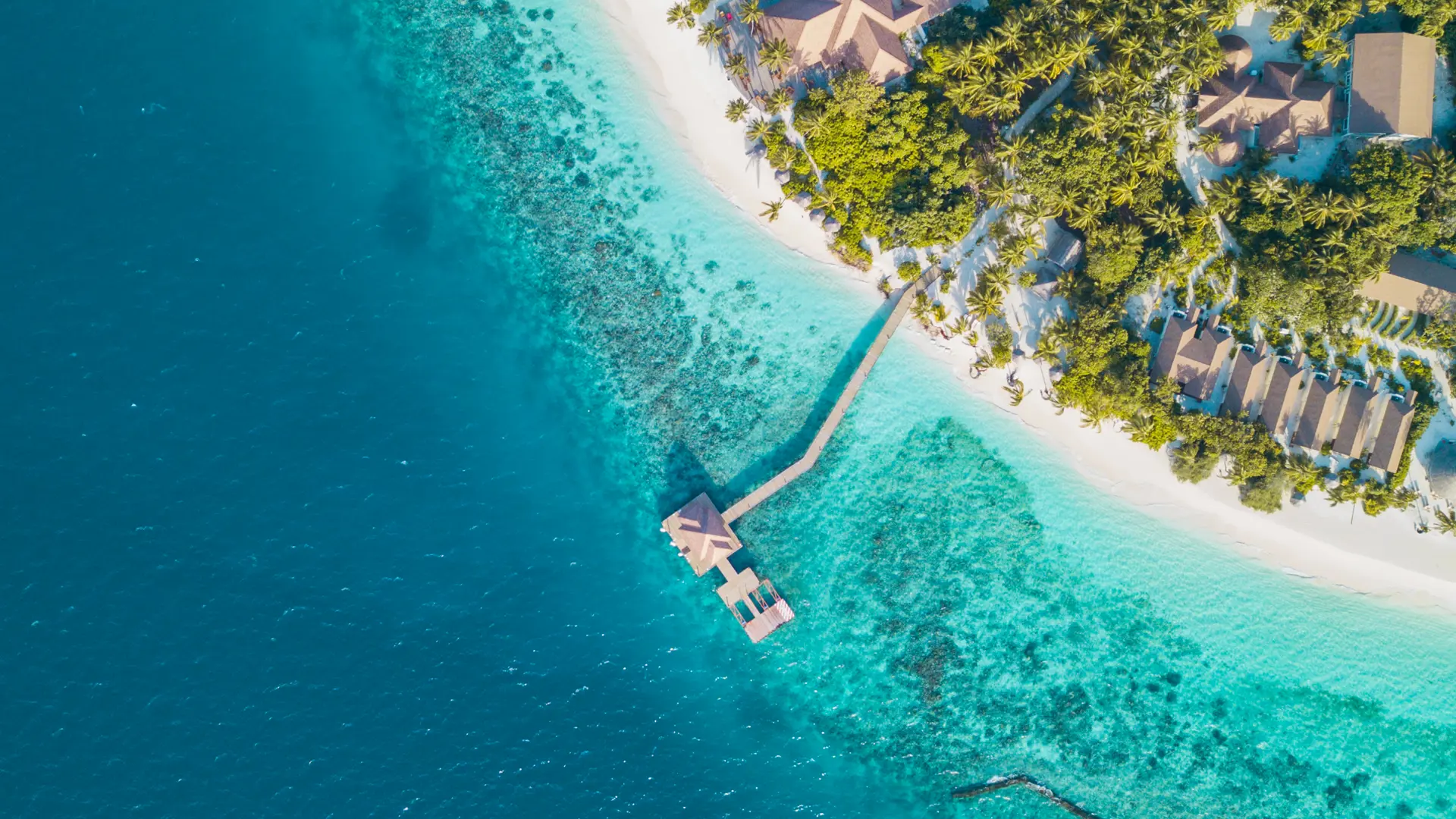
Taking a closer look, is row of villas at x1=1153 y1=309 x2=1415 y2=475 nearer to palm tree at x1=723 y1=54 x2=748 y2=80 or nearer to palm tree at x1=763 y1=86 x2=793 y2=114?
palm tree at x1=763 y1=86 x2=793 y2=114

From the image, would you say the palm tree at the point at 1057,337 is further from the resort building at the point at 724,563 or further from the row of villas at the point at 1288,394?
the resort building at the point at 724,563

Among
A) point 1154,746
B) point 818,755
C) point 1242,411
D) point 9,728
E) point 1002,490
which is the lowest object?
point 9,728

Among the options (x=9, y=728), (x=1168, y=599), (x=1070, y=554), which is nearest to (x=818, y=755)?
(x=1070, y=554)

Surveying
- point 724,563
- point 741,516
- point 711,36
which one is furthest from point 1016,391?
point 711,36

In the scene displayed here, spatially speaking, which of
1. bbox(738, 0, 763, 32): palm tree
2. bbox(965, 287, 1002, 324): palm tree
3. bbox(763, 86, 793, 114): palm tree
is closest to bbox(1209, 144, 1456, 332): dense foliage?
bbox(965, 287, 1002, 324): palm tree

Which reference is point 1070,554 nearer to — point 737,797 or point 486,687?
point 737,797
